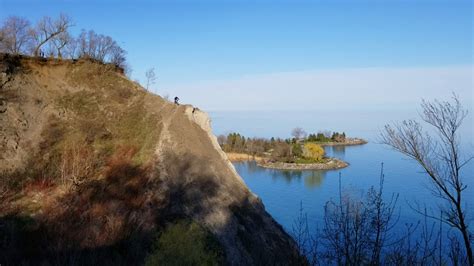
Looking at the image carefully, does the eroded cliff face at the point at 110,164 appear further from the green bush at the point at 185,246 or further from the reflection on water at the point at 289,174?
the reflection on water at the point at 289,174

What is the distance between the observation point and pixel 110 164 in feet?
86.2

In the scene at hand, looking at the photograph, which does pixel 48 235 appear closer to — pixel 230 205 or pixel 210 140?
pixel 230 205

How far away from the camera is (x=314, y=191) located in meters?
65.6

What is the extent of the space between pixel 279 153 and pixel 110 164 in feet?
288

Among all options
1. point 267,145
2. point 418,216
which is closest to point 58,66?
point 418,216

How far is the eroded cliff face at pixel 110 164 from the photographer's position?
850 inches

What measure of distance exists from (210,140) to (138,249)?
39.4ft

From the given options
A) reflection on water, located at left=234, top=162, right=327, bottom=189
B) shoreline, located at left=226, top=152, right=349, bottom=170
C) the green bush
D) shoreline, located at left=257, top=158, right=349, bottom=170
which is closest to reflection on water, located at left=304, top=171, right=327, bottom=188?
reflection on water, located at left=234, top=162, right=327, bottom=189

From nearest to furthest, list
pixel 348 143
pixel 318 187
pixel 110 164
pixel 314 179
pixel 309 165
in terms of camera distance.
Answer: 1. pixel 110 164
2. pixel 318 187
3. pixel 314 179
4. pixel 309 165
5. pixel 348 143

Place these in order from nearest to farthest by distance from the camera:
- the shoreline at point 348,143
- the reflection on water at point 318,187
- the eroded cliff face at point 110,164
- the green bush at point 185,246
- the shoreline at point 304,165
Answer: the green bush at point 185,246 < the eroded cliff face at point 110,164 < the reflection on water at point 318,187 < the shoreline at point 304,165 < the shoreline at point 348,143

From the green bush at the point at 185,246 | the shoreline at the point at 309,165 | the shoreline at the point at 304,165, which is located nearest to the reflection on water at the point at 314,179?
the shoreline at the point at 309,165

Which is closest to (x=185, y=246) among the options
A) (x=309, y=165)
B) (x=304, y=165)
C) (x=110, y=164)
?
(x=110, y=164)

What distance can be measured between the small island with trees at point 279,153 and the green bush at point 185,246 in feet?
255

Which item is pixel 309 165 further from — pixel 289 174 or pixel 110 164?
pixel 110 164
